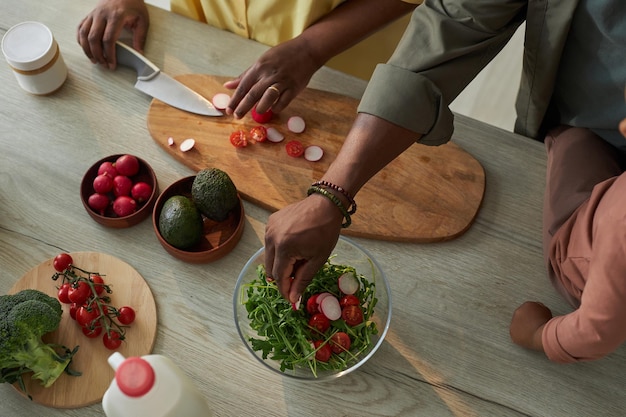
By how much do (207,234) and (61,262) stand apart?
27 centimetres

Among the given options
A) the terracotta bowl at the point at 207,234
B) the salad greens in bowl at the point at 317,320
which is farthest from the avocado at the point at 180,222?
the salad greens in bowl at the point at 317,320

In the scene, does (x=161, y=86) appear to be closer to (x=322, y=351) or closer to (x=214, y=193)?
(x=214, y=193)

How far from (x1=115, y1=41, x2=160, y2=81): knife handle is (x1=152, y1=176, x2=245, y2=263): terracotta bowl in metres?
0.29

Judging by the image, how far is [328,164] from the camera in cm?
129

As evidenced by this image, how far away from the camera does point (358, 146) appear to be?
110 centimetres

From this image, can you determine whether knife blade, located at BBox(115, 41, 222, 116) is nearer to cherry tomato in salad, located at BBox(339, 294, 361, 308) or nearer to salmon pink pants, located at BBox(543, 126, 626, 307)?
cherry tomato in salad, located at BBox(339, 294, 361, 308)

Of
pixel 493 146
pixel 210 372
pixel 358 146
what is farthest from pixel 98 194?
pixel 493 146

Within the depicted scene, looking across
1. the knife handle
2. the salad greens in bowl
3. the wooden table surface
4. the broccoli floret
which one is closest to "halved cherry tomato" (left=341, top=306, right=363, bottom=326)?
the salad greens in bowl

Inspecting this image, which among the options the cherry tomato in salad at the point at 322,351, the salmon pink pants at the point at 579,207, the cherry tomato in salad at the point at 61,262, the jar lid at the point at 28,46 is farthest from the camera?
the jar lid at the point at 28,46

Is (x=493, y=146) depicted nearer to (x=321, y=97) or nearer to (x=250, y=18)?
(x=321, y=97)

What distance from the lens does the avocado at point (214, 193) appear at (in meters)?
1.15

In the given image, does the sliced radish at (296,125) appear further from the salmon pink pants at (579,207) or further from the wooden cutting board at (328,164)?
the salmon pink pants at (579,207)

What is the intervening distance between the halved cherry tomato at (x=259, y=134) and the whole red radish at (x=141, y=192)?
238mm

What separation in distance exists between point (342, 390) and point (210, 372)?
0.76ft
